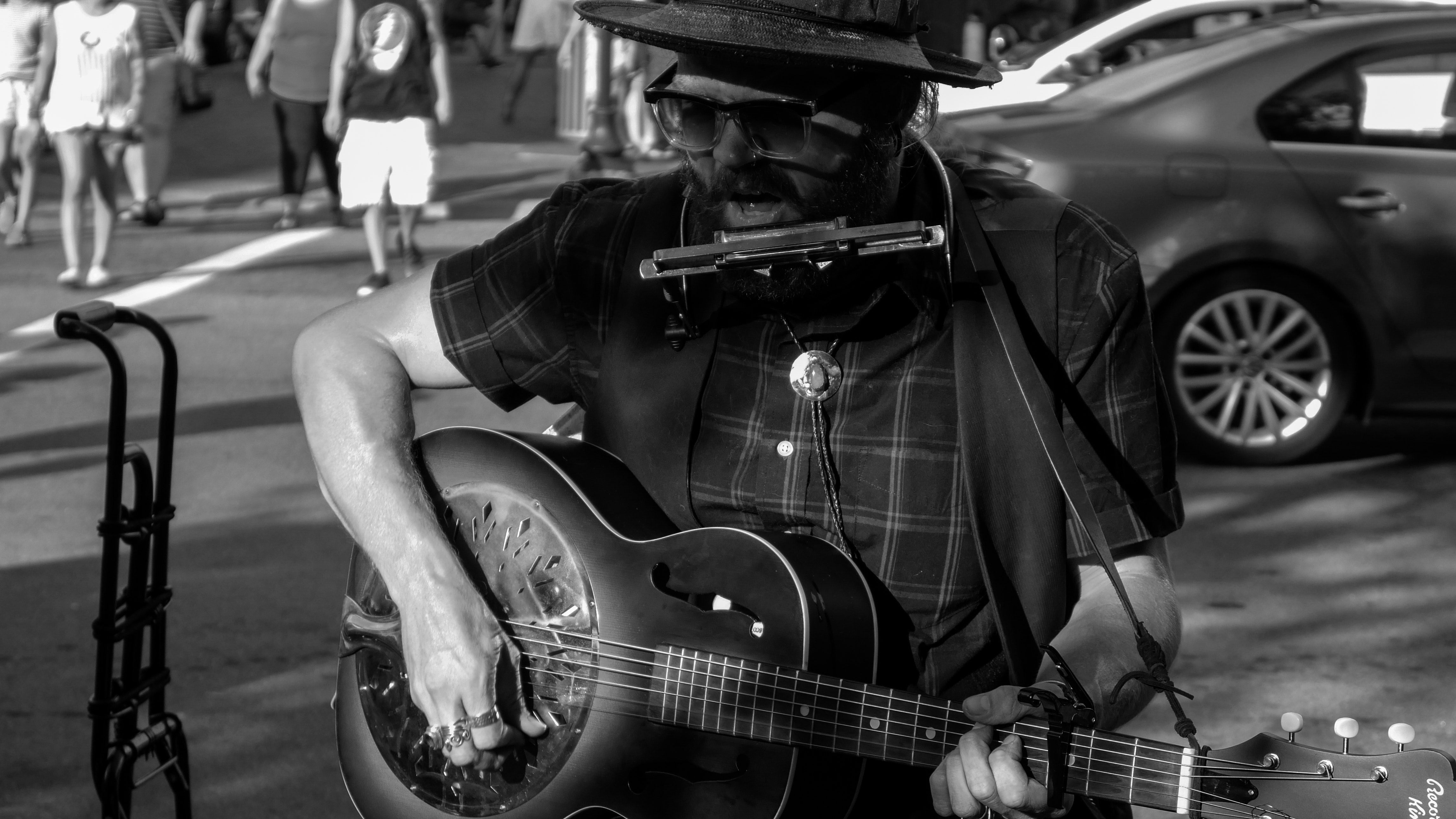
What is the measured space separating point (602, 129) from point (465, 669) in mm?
11094

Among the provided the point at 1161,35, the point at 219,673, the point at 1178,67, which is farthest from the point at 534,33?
the point at 219,673

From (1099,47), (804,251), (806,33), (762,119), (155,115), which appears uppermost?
(806,33)

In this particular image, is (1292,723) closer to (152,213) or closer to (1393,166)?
(1393,166)

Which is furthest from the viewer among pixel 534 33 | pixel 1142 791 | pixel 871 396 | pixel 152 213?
pixel 534 33

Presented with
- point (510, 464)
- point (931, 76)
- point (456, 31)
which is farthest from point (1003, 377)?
point (456, 31)

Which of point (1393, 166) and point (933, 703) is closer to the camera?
point (933, 703)

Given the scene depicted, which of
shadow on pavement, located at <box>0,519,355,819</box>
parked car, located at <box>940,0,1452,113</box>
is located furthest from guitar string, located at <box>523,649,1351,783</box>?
parked car, located at <box>940,0,1452,113</box>

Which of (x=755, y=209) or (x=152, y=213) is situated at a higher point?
(x=755, y=209)

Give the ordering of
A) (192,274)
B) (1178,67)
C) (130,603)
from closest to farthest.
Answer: (130,603) → (1178,67) → (192,274)

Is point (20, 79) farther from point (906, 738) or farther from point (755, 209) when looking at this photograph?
point (906, 738)

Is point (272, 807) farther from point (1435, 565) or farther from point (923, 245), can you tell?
point (1435, 565)

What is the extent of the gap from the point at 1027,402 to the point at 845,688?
41cm

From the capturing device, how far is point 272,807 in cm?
380

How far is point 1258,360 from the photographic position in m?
6.43
